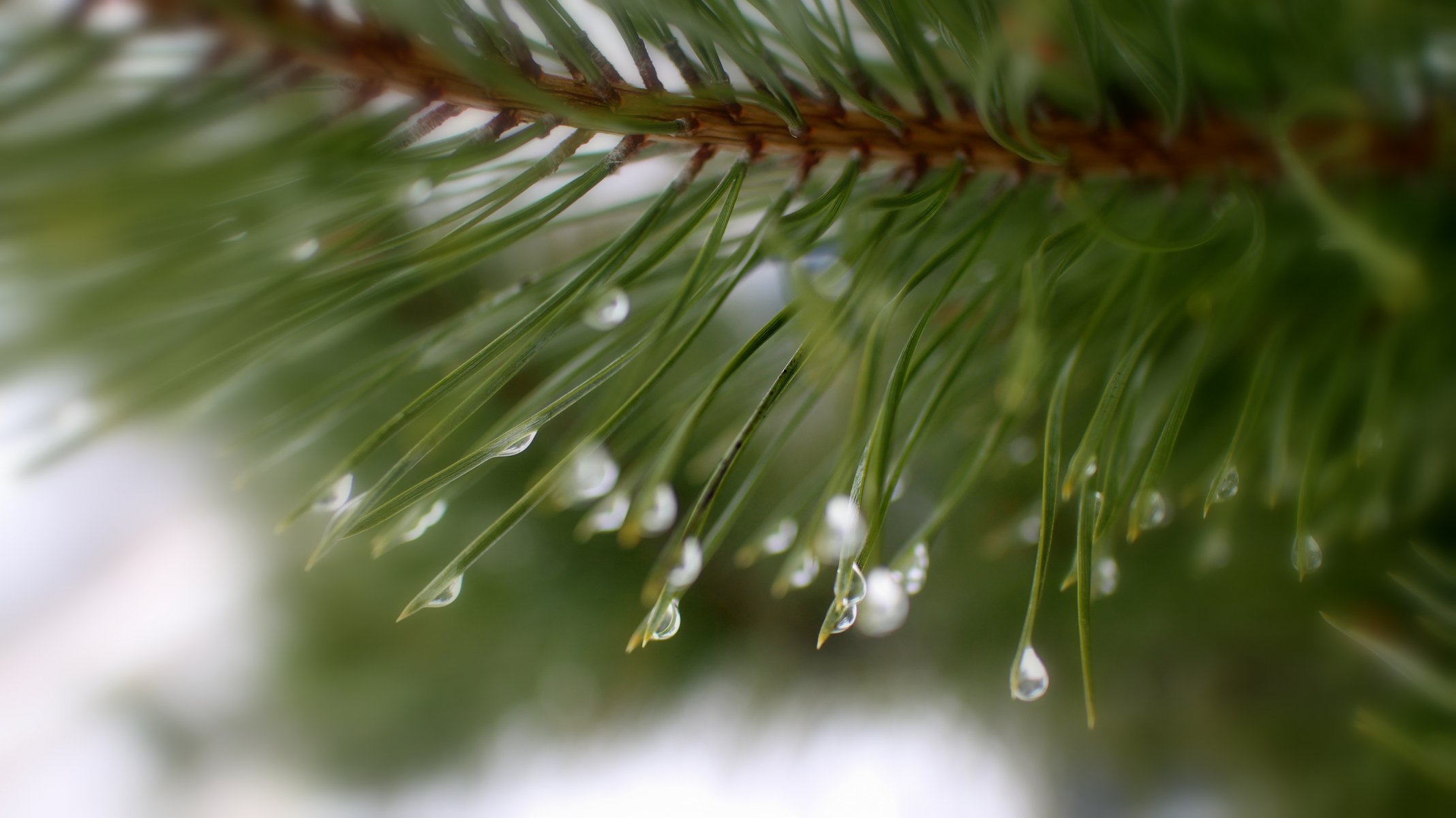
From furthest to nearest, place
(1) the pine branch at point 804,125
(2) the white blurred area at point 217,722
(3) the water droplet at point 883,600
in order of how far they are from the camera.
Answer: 1. (2) the white blurred area at point 217,722
2. (3) the water droplet at point 883,600
3. (1) the pine branch at point 804,125

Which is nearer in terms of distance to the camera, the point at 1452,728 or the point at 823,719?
the point at 1452,728

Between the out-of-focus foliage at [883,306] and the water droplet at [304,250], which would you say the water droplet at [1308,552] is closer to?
the out-of-focus foliage at [883,306]

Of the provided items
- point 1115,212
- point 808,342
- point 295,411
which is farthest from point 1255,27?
point 295,411

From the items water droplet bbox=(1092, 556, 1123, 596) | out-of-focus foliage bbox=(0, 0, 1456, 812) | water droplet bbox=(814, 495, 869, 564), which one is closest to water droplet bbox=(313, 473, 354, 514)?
out-of-focus foliage bbox=(0, 0, 1456, 812)

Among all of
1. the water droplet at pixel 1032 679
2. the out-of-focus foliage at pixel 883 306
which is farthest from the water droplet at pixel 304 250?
the water droplet at pixel 1032 679

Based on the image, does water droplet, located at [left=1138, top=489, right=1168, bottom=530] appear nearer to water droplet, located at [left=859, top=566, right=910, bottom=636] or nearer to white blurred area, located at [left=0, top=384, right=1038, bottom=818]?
water droplet, located at [left=859, top=566, right=910, bottom=636]

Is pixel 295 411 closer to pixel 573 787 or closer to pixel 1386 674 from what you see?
pixel 1386 674
